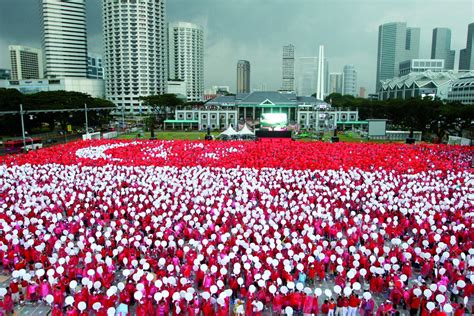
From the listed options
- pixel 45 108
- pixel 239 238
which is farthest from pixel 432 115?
pixel 45 108

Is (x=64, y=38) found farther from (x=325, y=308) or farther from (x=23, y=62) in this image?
(x=325, y=308)

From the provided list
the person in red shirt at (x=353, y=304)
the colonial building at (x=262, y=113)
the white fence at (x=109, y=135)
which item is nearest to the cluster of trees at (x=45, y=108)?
the white fence at (x=109, y=135)

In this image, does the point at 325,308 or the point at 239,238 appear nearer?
the point at 325,308

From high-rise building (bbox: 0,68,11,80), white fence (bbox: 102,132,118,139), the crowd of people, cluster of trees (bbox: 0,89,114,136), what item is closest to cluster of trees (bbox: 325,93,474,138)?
the crowd of people

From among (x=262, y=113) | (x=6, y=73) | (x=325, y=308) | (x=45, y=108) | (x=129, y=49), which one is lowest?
(x=325, y=308)

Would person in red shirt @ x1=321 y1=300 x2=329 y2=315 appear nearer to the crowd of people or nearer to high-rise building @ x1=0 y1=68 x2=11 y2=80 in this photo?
the crowd of people

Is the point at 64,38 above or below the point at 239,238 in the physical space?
above
